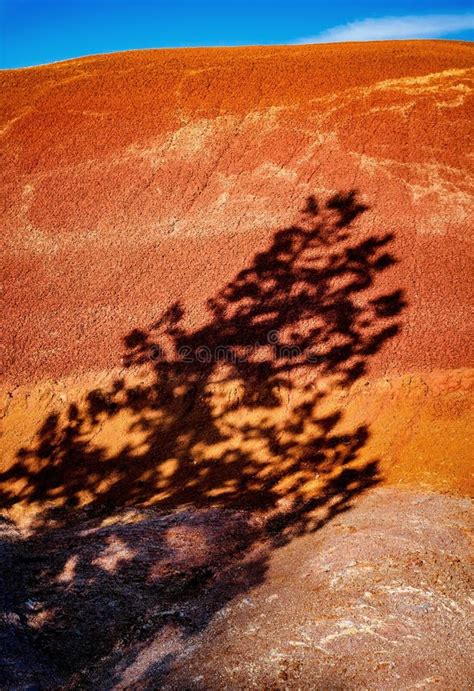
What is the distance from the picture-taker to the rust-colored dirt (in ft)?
11.4

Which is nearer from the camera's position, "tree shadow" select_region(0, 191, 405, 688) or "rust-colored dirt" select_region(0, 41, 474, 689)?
"rust-colored dirt" select_region(0, 41, 474, 689)

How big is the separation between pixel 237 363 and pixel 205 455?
1470mm

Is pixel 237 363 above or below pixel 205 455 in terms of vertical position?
above

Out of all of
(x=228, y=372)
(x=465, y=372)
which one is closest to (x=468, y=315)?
(x=465, y=372)

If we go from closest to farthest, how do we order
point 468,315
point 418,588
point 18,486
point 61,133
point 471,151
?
1. point 418,588
2. point 18,486
3. point 468,315
4. point 471,151
5. point 61,133

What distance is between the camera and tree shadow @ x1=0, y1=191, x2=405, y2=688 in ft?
13.2

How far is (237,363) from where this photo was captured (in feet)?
22.0

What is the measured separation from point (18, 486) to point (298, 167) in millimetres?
6532

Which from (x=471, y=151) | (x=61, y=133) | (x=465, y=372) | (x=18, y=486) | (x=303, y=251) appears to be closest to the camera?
(x=18, y=486)

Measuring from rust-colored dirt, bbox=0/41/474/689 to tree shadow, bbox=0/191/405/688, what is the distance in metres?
0.03

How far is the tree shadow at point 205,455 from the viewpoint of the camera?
401 cm

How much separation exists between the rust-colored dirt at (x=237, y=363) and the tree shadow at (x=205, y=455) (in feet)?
Answer: 0.10

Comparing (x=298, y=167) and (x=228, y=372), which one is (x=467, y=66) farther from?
(x=228, y=372)

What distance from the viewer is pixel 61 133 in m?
8.44
